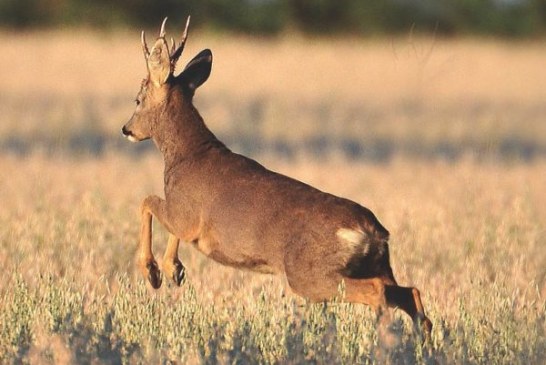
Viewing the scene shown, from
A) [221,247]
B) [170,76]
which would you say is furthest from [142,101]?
[221,247]

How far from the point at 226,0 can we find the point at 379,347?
131 feet

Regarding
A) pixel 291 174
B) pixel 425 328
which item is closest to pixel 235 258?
pixel 425 328

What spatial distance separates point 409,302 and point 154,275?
5.28 feet

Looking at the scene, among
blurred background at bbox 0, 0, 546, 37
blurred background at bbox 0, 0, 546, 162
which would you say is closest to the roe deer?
blurred background at bbox 0, 0, 546, 162

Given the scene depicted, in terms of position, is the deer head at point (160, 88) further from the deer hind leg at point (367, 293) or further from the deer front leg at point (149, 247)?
the deer hind leg at point (367, 293)

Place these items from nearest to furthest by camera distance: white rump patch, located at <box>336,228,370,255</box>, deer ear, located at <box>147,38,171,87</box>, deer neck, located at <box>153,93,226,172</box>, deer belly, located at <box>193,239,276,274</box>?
1. white rump patch, located at <box>336,228,370,255</box>
2. deer belly, located at <box>193,239,276,274</box>
3. deer ear, located at <box>147,38,171,87</box>
4. deer neck, located at <box>153,93,226,172</box>

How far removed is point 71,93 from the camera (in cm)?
2362

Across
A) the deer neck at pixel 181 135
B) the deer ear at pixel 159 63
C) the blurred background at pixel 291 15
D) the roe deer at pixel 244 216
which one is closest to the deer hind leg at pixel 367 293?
the roe deer at pixel 244 216

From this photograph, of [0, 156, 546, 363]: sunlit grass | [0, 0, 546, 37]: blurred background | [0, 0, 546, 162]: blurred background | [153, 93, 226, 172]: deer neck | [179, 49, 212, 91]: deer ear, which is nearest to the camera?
[0, 156, 546, 363]: sunlit grass

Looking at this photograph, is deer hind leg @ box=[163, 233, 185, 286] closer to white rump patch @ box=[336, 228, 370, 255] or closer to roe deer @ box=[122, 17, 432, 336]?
roe deer @ box=[122, 17, 432, 336]

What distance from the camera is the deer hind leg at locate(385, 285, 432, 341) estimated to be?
7.07m

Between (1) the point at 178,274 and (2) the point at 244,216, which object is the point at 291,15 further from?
(2) the point at 244,216

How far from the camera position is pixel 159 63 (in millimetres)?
8086

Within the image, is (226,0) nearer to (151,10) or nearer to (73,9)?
(151,10)
